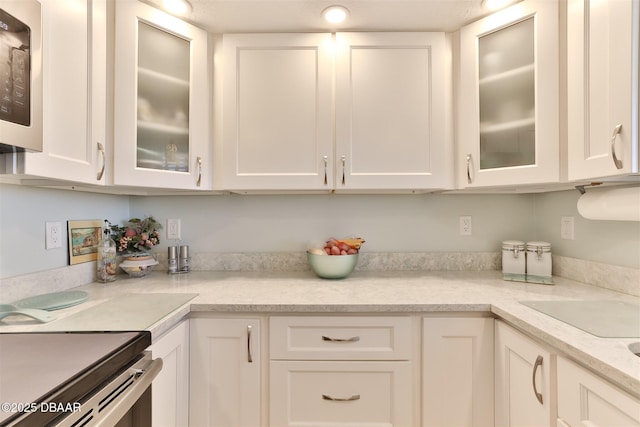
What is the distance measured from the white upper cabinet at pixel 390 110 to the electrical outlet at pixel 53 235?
4.27 ft

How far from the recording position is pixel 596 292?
1235mm

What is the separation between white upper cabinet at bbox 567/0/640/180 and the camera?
876mm

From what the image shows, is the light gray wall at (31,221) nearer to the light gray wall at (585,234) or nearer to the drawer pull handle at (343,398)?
the drawer pull handle at (343,398)

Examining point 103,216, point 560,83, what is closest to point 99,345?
point 103,216

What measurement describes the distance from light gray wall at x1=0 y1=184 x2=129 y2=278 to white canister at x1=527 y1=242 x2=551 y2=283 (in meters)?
2.28

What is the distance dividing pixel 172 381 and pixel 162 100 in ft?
3.97

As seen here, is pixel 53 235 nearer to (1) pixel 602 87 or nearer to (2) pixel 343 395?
(2) pixel 343 395

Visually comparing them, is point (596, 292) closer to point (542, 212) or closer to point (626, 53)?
point (542, 212)

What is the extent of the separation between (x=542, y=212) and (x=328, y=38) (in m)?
1.56

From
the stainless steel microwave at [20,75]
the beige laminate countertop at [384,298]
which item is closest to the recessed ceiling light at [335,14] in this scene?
the stainless steel microwave at [20,75]

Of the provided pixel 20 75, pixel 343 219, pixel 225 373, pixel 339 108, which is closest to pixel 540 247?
pixel 343 219

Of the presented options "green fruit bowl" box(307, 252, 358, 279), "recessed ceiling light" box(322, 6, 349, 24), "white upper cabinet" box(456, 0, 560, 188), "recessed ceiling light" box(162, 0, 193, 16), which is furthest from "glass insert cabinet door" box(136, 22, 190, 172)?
"white upper cabinet" box(456, 0, 560, 188)

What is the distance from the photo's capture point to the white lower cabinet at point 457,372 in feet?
3.67

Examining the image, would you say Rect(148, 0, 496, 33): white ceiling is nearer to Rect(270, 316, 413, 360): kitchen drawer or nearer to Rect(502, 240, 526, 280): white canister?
Rect(502, 240, 526, 280): white canister
